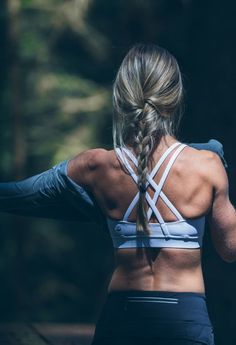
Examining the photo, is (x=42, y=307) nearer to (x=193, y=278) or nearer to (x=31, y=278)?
(x=31, y=278)

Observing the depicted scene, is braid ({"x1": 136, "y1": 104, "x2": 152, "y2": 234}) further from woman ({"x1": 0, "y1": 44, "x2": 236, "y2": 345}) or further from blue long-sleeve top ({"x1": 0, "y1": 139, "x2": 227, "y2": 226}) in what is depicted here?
blue long-sleeve top ({"x1": 0, "y1": 139, "x2": 227, "y2": 226})

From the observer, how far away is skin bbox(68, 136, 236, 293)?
123 inches

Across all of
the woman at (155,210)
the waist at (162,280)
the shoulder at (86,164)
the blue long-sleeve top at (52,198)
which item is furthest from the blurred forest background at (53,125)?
the waist at (162,280)

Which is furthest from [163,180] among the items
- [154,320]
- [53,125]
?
[53,125]

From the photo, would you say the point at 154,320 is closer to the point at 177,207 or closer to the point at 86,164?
the point at 177,207

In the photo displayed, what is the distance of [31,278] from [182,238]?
53.1 feet

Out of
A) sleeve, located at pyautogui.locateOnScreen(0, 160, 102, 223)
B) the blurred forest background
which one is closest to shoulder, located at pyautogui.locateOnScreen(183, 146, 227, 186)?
sleeve, located at pyautogui.locateOnScreen(0, 160, 102, 223)

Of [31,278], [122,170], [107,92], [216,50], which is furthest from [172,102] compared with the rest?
[31,278]

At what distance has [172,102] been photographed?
3.20 meters

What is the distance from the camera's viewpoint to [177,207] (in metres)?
3.14

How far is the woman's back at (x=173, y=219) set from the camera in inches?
123

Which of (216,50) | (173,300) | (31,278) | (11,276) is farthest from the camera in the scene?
(31,278)

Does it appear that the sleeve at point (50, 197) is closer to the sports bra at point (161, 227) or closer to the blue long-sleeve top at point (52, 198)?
the blue long-sleeve top at point (52, 198)

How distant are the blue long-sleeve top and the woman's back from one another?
0.20 meters
